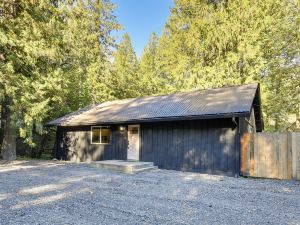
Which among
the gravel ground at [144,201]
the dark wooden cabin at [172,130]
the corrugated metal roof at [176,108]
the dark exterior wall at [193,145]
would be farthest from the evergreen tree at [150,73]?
the gravel ground at [144,201]

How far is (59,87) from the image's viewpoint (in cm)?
1236

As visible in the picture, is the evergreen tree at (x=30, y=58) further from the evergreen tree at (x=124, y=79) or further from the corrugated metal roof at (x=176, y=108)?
the evergreen tree at (x=124, y=79)

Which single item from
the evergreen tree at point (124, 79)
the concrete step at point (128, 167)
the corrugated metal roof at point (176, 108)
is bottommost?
the concrete step at point (128, 167)

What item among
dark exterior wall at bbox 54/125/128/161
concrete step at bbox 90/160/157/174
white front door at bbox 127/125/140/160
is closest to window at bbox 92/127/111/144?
dark exterior wall at bbox 54/125/128/161

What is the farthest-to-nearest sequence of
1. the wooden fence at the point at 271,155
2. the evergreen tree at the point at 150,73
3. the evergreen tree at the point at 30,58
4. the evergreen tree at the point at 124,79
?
the evergreen tree at the point at 150,73 < the evergreen tree at the point at 124,79 < the evergreen tree at the point at 30,58 < the wooden fence at the point at 271,155

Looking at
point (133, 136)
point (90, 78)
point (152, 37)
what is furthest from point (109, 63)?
point (133, 136)

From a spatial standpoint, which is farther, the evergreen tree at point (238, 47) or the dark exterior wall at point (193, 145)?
the evergreen tree at point (238, 47)

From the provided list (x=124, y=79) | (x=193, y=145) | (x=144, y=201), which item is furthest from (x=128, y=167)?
(x=124, y=79)

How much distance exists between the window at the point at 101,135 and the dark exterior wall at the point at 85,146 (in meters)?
0.21

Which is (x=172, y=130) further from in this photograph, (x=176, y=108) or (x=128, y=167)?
(x=128, y=167)

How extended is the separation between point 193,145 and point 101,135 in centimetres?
538

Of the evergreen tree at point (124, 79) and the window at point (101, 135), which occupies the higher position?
the evergreen tree at point (124, 79)

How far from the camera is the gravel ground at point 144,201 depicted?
14.9 ft

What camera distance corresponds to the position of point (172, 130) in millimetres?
11555
